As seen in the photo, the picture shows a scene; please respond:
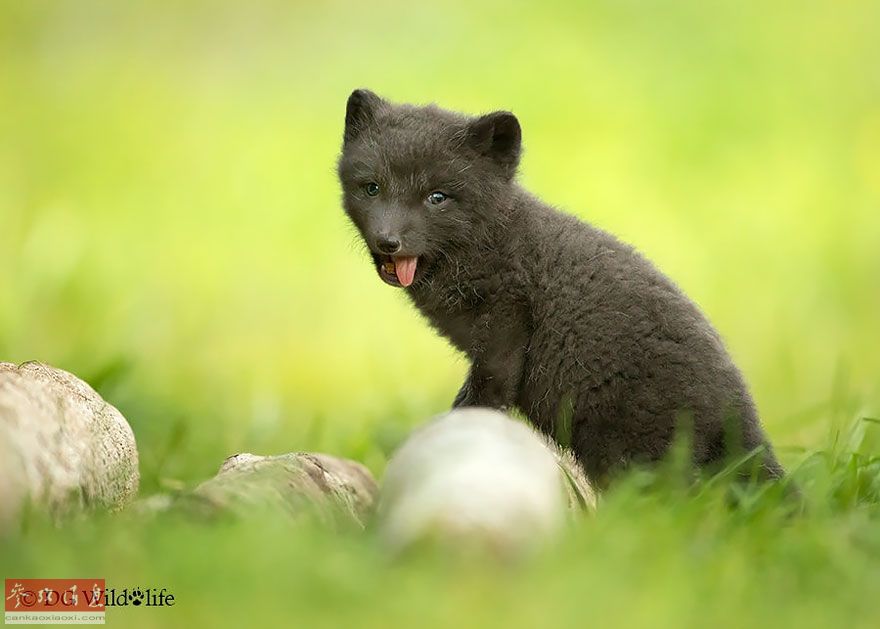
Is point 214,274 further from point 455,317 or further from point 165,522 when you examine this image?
point 165,522

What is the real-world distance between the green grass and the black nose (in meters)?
0.77

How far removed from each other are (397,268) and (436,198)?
39 cm

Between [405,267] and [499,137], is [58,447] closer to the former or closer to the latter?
[405,267]

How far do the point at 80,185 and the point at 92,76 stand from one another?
87.8 inches

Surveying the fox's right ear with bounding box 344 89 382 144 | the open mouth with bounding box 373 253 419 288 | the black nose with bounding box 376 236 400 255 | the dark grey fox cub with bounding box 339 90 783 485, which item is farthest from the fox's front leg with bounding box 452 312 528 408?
the fox's right ear with bounding box 344 89 382 144

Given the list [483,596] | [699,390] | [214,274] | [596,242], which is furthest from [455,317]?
[214,274]

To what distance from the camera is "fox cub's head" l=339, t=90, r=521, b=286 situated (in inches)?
230

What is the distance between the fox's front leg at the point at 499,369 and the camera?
582 cm

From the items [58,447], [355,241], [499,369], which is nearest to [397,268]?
[355,241]

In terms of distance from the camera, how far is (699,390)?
5.43 meters

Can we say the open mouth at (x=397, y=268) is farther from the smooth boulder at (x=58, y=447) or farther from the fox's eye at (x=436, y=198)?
the smooth boulder at (x=58, y=447)

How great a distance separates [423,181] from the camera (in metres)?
5.87

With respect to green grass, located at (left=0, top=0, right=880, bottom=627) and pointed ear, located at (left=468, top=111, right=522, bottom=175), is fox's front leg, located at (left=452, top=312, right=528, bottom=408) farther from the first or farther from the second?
green grass, located at (left=0, top=0, right=880, bottom=627)

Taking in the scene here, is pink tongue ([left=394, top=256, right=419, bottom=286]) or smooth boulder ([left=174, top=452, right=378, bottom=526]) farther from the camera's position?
pink tongue ([left=394, top=256, right=419, bottom=286])
